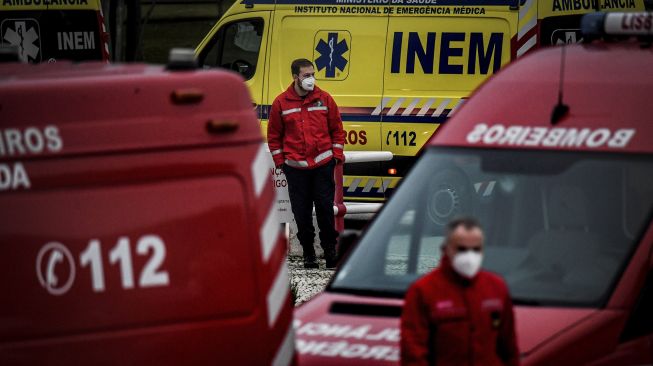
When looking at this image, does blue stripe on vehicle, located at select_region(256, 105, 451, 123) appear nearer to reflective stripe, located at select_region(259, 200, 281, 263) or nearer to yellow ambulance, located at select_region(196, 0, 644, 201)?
yellow ambulance, located at select_region(196, 0, 644, 201)

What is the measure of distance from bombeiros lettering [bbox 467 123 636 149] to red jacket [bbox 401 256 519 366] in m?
1.42

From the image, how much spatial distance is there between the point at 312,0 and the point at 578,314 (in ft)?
31.9

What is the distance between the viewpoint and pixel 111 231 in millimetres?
5777

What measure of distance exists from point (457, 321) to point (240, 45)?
10.7 m

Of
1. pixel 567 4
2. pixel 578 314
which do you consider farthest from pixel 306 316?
pixel 567 4

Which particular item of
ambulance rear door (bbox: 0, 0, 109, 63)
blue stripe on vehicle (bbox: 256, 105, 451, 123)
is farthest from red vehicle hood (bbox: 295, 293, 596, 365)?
ambulance rear door (bbox: 0, 0, 109, 63)

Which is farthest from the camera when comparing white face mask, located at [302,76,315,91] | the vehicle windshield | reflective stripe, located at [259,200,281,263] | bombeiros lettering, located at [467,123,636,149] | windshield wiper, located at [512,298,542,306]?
white face mask, located at [302,76,315,91]

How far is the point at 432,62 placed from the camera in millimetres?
15891

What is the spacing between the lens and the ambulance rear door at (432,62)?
15.7m

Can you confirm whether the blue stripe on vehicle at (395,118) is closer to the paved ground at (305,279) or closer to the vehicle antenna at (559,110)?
the paved ground at (305,279)

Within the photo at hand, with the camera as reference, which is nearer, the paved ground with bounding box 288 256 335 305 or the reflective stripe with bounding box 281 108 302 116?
the paved ground with bounding box 288 256 335 305

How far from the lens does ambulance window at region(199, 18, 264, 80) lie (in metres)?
16.6

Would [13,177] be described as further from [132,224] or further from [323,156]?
[323,156]

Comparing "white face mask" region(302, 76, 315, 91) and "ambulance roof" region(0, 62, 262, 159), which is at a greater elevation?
"ambulance roof" region(0, 62, 262, 159)
